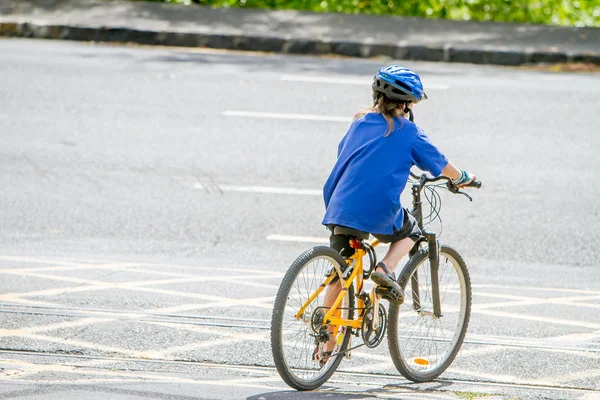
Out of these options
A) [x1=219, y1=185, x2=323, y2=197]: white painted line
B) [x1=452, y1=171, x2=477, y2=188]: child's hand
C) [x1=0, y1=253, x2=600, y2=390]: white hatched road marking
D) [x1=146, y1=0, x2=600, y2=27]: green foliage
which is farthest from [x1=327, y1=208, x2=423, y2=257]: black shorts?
[x1=146, y1=0, x2=600, y2=27]: green foliage

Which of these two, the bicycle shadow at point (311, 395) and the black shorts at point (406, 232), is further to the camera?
the black shorts at point (406, 232)

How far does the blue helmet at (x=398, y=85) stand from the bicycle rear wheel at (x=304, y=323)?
781mm

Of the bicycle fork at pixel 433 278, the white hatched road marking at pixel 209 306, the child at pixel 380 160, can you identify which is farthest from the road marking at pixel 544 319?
the child at pixel 380 160

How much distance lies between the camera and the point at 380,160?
4.92 metres

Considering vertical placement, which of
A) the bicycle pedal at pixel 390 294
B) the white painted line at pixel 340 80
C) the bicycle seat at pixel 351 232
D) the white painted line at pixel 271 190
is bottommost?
the white painted line at pixel 340 80

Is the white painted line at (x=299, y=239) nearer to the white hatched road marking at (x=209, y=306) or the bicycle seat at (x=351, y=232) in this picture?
the white hatched road marking at (x=209, y=306)

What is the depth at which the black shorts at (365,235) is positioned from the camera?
500 cm

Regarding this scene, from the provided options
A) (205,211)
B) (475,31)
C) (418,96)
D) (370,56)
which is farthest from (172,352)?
(475,31)

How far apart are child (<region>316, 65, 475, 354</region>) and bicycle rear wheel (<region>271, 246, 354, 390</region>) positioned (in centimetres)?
11

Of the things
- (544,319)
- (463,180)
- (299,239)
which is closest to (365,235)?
(463,180)

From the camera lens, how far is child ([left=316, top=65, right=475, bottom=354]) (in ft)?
16.1

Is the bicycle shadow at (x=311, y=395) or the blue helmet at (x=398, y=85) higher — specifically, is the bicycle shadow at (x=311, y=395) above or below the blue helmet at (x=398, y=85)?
below

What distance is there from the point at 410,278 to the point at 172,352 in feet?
4.53

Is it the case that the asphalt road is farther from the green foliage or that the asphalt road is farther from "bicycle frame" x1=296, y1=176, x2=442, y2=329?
the green foliage
